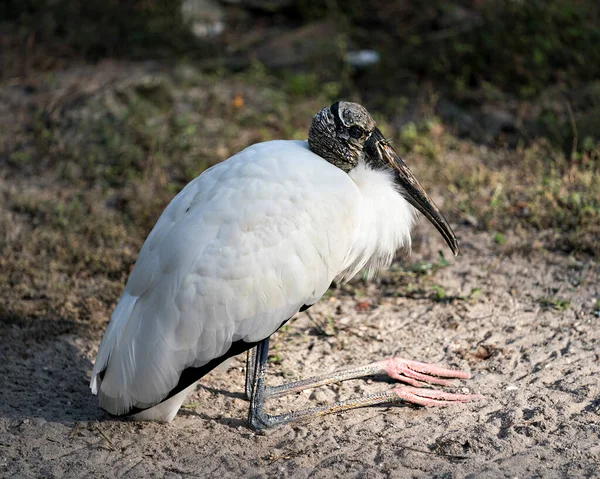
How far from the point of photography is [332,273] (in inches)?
143

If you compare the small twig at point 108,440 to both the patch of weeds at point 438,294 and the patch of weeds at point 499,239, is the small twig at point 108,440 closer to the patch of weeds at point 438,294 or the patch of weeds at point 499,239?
the patch of weeds at point 438,294

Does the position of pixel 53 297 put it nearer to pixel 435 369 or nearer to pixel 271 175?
pixel 271 175

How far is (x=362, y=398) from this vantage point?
12.4 ft

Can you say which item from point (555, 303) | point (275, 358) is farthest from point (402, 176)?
point (555, 303)

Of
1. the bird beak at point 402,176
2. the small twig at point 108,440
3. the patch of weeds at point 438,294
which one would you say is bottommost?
the small twig at point 108,440

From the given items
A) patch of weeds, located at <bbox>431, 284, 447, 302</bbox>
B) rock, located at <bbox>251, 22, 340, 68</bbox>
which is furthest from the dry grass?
patch of weeds, located at <bbox>431, 284, 447, 302</bbox>

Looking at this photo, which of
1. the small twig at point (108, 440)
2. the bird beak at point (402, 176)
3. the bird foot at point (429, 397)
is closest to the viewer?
the small twig at point (108, 440)

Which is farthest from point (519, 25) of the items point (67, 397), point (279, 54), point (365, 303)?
point (67, 397)

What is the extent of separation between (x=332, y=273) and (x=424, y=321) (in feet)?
3.82

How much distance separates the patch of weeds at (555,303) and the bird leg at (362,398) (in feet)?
2.82

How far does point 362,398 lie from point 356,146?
4.13 feet

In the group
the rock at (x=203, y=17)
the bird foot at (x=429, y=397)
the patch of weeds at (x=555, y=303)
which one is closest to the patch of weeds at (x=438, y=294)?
the patch of weeds at (x=555, y=303)

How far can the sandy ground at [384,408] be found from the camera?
3367 millimetres

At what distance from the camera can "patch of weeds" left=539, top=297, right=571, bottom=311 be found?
4.49 m
